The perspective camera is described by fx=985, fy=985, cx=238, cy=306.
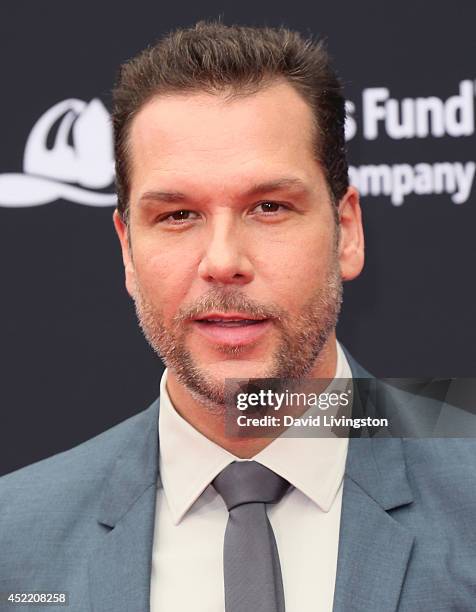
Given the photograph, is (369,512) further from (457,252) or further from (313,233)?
(457,252)

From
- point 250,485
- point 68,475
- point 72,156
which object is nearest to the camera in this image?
point 250,485

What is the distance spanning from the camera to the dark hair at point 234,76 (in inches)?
78.4

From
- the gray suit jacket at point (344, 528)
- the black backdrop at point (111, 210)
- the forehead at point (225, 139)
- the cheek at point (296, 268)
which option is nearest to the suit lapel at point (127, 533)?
the gray suit jacket at point (344, 528)

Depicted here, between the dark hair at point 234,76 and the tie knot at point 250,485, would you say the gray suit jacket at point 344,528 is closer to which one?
the tie knot at point 250,485

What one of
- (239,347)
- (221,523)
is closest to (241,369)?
(239,347)

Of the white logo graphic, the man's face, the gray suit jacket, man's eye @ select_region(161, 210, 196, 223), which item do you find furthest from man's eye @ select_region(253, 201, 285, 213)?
the white logo graphic

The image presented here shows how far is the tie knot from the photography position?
1.88m

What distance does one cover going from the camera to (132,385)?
2779mm

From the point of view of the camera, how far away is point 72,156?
2.77 m

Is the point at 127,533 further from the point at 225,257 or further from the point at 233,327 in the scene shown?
the point at 225,257

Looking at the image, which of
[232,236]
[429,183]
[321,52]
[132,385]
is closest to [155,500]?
[232,236]

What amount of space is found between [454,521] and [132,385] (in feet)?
3.93

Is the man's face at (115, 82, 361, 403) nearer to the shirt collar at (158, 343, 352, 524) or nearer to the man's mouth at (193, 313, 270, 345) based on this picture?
the man's mouth at (193, 313, 270, 345)

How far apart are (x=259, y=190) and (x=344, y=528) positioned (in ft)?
2.16
